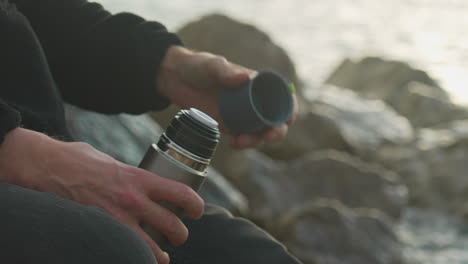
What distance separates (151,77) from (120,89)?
9cm

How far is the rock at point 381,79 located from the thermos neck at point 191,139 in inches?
388

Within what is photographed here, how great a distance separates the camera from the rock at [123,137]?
222 centimetres

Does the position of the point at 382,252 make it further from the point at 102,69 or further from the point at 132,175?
the point at 132,175

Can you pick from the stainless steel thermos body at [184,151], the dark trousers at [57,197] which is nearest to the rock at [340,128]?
the dark trousers at [57,197]

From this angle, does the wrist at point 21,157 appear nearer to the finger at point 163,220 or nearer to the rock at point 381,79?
the finger at point 163,220

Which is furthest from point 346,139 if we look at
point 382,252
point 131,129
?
point 131,129

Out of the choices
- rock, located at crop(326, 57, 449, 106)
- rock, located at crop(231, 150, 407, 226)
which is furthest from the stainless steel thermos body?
rock, located at crop(326, 57, 449, 106)

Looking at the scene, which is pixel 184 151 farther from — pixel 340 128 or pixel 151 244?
pixel 340 128

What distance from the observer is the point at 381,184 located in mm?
5539

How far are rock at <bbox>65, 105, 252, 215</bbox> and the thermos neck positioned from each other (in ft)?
2.90

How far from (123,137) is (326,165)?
290cm

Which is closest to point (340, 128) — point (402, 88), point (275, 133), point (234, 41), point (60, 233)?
point (234, 41)

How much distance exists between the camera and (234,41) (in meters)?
5.93

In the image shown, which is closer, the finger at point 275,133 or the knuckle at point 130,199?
the knuckle at point 130,199
